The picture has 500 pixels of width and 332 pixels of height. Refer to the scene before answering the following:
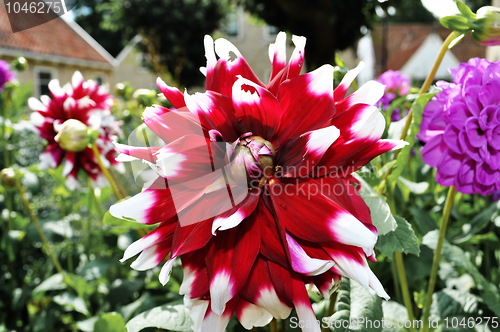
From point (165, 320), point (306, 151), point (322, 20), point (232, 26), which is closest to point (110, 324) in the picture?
point (165, 320)

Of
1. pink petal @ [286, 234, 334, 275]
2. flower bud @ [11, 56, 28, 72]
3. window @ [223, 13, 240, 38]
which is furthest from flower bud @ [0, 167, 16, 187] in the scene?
window @ [223, 13, 240, 38]

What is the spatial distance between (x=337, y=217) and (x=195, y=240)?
0.11 m

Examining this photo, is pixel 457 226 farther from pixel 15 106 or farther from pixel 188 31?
pixel 188 31

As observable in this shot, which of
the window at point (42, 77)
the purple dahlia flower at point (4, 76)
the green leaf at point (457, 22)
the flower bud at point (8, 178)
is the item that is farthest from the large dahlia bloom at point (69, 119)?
the window at point (42, 77)

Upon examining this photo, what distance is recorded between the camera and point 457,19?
1.63 ft

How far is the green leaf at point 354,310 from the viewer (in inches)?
20.3

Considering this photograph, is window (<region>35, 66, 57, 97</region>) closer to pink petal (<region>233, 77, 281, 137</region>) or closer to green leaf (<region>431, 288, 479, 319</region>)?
green leaf (<region>431, 288, 479, 319</region>)

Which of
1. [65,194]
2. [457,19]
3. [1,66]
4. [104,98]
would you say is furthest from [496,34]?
[1,66]

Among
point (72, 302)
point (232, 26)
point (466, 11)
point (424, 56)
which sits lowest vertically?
point (424, 56)

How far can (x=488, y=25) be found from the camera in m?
0.50

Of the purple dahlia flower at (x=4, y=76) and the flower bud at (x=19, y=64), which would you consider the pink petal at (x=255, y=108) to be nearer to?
the flower bud at (x=19, y=64)

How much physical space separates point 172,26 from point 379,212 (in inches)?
560

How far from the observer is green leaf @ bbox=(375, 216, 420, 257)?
1.64 ft

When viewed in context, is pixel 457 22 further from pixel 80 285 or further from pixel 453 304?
pixel 80 285
